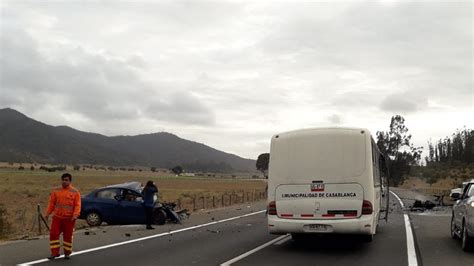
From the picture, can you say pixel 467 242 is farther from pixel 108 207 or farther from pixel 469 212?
pixel 108 207

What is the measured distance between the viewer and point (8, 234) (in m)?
16.5

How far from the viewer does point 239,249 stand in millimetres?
12711

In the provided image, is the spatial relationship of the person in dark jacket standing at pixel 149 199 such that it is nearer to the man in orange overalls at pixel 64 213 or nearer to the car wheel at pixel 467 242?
the man in orange overalls at pixel 64 213

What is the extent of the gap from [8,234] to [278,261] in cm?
951

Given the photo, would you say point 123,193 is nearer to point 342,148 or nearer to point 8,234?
point 8,234

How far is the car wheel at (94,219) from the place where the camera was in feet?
60.3

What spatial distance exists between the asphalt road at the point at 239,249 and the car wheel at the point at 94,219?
41.7 inches

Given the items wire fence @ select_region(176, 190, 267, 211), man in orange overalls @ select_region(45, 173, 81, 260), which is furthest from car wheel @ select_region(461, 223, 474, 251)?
wire fence @ select_region(176, 190, 267, 211)

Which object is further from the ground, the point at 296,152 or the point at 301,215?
the point at 296,152

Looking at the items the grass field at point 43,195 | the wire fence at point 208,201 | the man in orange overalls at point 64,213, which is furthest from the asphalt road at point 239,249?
the wire fence at point 208,201

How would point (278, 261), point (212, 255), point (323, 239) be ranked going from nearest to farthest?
point (278, 261) < point (212, 255) < point (323, 239)

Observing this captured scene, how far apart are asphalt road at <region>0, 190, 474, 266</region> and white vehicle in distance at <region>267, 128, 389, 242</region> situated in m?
0.69

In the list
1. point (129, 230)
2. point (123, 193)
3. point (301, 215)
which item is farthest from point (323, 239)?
point (123, 193)

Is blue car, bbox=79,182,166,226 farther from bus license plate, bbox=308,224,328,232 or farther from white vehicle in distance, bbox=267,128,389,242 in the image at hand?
bus license plate, bbox=308,224,328,232
